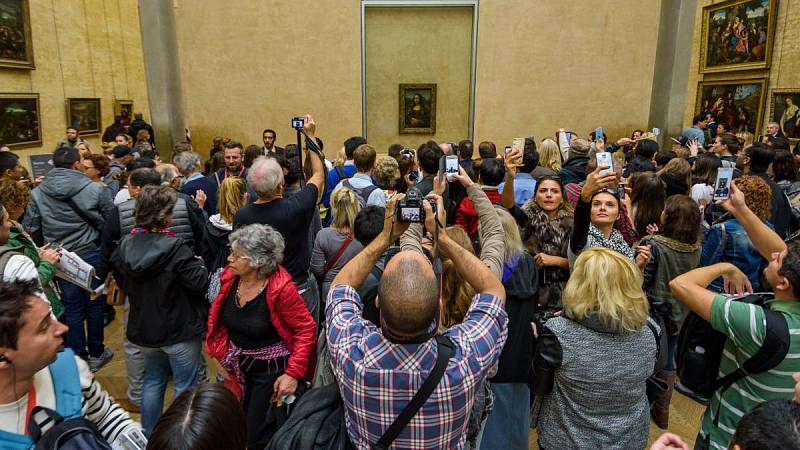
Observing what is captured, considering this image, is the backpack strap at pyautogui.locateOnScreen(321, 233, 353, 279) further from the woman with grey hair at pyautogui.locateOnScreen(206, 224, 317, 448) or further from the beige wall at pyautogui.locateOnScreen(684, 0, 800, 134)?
the beige wall at pyautogui.locateOnScreen(684, 0, 800, 134)

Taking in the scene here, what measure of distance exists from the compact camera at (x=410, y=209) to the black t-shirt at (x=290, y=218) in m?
1.41

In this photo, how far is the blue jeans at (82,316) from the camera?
4.76m

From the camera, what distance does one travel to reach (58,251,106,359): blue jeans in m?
4.76

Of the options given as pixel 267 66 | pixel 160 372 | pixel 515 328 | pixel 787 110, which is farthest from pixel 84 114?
pixel 787 110

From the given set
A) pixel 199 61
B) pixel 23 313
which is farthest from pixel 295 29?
pixel 23 313

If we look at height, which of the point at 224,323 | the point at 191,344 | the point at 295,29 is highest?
the point at 295,29

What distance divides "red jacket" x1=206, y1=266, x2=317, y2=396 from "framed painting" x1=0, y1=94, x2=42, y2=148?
10.0 meters

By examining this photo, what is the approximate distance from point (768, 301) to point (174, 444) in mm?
2402

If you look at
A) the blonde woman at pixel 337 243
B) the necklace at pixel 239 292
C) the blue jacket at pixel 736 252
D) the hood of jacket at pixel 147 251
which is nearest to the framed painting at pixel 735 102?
the blue jacket at pixel 736 252

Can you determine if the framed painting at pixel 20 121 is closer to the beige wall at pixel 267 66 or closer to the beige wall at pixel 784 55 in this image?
the beige wall at pixel 267 66

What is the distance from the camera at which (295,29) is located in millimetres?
12234

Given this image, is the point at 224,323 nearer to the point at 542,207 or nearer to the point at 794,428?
the point at 542,207

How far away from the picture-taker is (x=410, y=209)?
2.29 m

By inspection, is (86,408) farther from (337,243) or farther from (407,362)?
(337,243)
